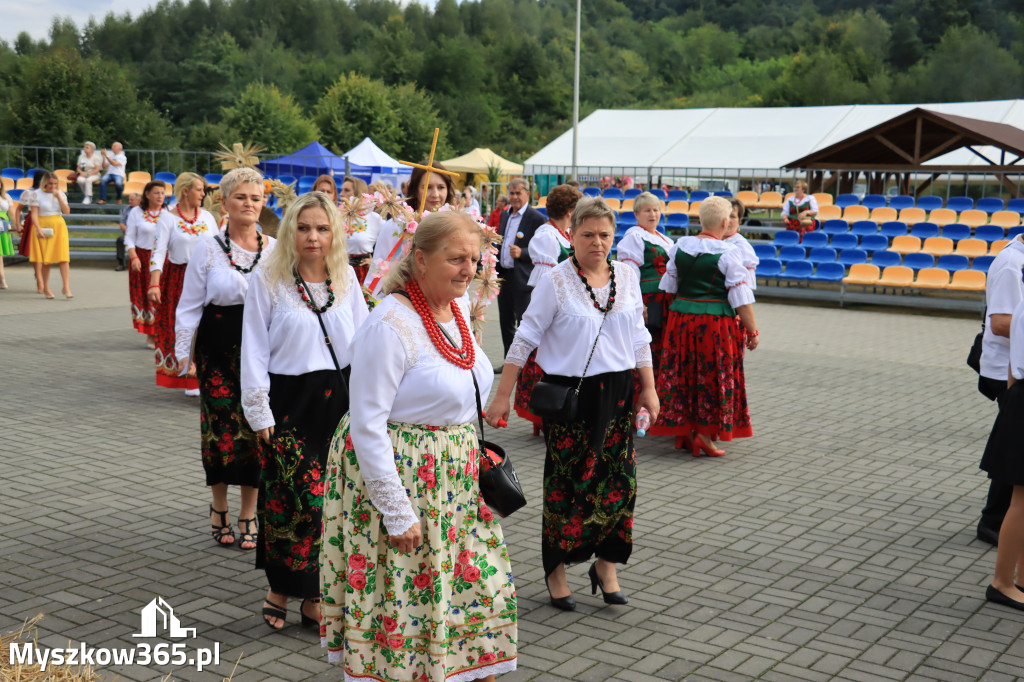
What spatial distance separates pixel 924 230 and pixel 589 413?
1659cm

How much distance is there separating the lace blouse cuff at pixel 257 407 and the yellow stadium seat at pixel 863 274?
49.1ft

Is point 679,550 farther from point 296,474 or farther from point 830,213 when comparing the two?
point 830,213

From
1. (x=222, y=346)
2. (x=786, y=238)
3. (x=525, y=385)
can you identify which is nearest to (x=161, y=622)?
(x=222, y=346)

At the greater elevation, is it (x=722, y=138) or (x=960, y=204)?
(x=722, y=138)

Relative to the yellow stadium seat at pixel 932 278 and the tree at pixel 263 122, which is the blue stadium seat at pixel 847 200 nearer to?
the yellow stadium seat at pixel 932 278

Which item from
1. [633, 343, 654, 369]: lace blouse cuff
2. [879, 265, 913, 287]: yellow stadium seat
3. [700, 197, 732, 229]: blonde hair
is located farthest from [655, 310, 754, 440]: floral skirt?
[879, 265, 913, 287]: yellow stadium seat

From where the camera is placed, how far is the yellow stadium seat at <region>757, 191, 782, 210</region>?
83.1ft

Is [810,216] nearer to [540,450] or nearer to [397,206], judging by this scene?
[540,450]

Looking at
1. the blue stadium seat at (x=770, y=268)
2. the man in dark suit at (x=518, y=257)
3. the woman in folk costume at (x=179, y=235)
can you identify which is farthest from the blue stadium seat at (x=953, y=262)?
the woman in folk costume at (x=179, y=235)

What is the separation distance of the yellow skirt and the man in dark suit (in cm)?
899

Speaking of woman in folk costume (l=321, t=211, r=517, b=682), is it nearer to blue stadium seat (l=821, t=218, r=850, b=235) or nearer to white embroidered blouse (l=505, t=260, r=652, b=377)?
white embroidered blouse (l=505, t=260, r=652, b=377)

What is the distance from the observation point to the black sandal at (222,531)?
523cm

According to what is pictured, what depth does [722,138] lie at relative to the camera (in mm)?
32594

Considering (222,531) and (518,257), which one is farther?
(518,257)
